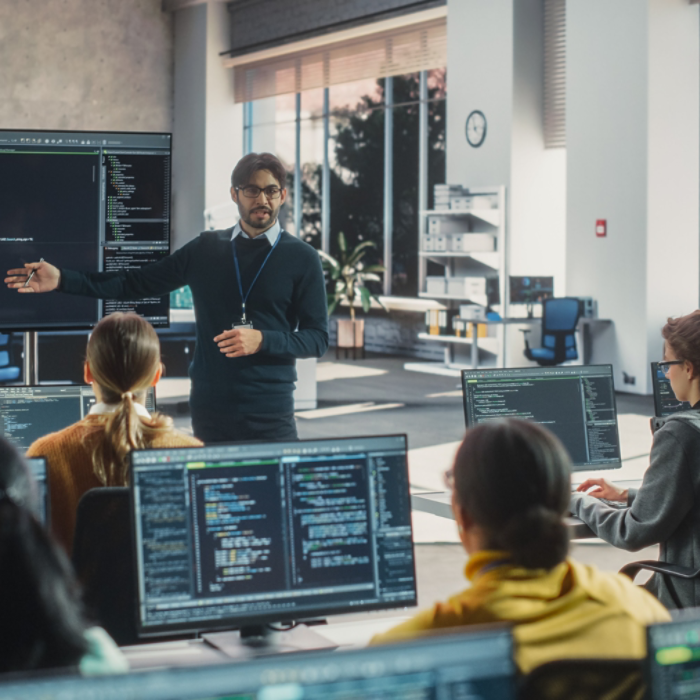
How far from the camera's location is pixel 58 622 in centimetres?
82

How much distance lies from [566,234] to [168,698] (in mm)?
9804

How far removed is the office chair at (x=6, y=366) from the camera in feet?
23.5

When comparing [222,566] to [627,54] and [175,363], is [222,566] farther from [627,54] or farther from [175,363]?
[627,54]

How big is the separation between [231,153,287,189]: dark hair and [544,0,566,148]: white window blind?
26.2 ft

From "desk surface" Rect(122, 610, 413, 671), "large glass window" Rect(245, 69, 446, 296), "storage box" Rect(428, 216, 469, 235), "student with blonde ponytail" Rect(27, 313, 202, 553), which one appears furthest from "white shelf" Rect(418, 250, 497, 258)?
"desk surface" Rect(122, 610, 413, 671)

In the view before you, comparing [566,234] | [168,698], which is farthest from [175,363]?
[168,698]

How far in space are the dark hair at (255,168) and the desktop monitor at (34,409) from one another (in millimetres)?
748

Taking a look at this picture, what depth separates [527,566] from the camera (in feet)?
3.99

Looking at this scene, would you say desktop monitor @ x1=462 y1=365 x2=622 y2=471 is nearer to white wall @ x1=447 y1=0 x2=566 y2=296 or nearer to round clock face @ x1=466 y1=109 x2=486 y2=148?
white wall @ x1=447 y1=0 x2=566 y2=296

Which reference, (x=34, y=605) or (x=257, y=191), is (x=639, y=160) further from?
(x=34, y=605)

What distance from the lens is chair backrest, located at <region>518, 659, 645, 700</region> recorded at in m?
0.96

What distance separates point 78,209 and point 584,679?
8.29 feet

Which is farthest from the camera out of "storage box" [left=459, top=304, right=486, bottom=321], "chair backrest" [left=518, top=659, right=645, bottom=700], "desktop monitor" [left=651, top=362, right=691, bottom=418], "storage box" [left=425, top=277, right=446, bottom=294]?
"storage box" [left=425, top=277, right=446, bottom=294]

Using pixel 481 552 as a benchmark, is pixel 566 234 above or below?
above
